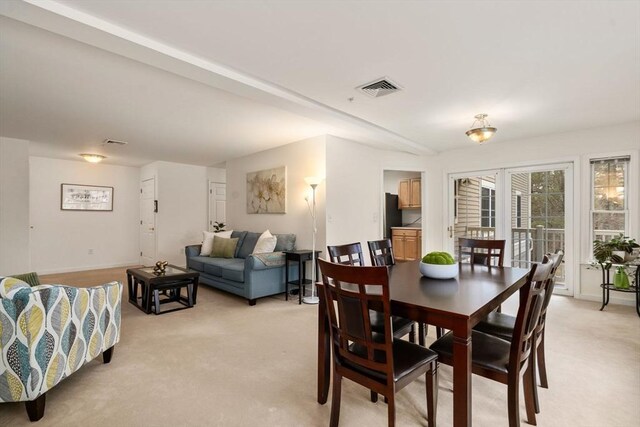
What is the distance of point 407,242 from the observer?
714cm

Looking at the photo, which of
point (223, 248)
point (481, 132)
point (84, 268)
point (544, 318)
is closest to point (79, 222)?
point (84, 268)

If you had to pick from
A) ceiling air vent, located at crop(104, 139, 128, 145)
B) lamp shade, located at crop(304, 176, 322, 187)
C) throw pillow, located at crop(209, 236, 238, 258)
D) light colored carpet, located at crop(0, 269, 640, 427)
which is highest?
ceiling air vent, located at crop(104, 139, 128, 145)

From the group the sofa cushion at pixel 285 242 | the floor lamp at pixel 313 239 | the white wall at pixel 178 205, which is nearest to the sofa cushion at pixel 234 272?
the sofa cushion at pixel 285 242

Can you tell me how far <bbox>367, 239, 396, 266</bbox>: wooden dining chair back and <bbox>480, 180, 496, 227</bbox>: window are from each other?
315cm

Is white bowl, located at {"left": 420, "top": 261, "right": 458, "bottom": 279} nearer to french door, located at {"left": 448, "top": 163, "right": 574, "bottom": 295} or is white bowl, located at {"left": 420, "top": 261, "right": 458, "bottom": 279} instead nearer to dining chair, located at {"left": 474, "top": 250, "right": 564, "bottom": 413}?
dining chair, located at {"left": 474, "top": 250, "right": 564, "bottom": 413}

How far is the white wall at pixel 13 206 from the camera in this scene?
478 centimetres

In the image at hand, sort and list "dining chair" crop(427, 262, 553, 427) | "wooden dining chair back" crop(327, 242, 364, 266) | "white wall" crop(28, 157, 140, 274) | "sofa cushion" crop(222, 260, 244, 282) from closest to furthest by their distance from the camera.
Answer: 1. "dining chair" crop(427, 262, 553, 427)
2. "wooden dining chair back" crop(327, 242, 364, 266)
3. "sofa cushion" crop(222, 260, 244, 282)
4. "white wall" crop(28, 157, 140, 274)

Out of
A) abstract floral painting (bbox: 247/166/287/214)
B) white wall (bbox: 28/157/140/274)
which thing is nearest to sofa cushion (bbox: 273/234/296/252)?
abstract floral painting (bbox: 247/166/287/214)

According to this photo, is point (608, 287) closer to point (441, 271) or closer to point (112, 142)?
point (441, 271)

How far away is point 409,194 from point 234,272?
486cm

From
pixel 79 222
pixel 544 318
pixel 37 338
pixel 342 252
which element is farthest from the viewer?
pixel 79 222

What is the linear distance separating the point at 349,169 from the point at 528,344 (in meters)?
3.57

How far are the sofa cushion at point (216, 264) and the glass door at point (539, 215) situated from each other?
14.3ft

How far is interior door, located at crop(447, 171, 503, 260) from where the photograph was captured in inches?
204
